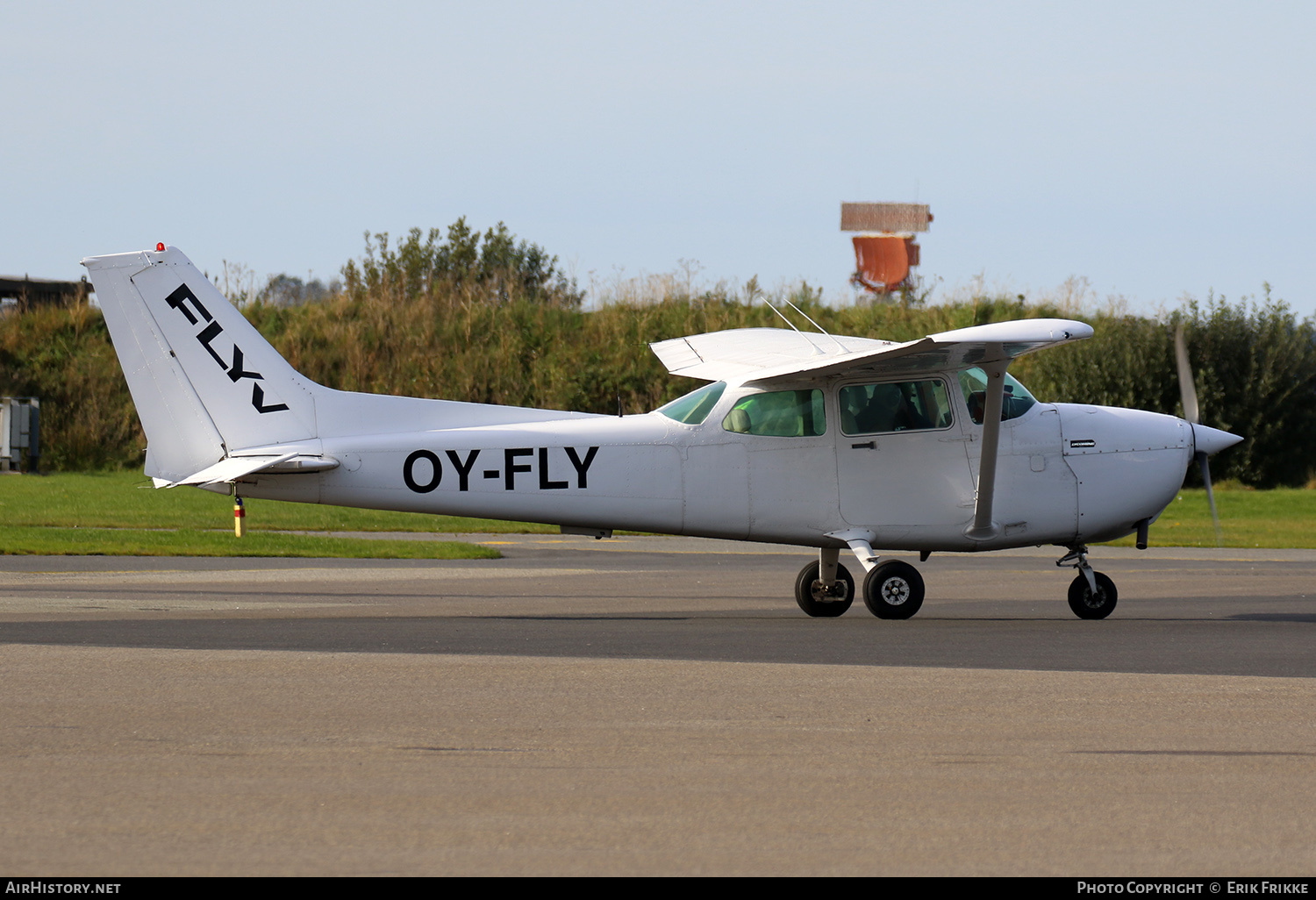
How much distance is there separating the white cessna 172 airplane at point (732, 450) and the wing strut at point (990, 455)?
0.02 meters

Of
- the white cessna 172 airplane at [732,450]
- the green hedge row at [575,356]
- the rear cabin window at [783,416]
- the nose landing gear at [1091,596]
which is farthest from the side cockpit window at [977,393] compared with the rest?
the green hedge row at [575,356]

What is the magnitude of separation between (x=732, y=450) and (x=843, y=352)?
4.43ft

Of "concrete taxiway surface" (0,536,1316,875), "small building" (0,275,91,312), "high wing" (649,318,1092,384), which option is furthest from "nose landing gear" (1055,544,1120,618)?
"small building" (0,275,91,312)

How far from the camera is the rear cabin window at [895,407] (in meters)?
13.1

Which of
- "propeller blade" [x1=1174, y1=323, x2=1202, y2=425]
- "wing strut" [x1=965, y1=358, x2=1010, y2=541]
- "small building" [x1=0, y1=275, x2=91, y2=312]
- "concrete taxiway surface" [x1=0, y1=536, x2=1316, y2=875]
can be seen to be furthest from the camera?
"small building" [x1=0, y1=275, x2=91, y2=312]

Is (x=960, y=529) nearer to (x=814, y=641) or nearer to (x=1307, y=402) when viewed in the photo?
(x=814, y=641)

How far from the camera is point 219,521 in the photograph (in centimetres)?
2689

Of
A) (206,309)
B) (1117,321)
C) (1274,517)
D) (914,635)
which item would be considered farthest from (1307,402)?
(206,309)

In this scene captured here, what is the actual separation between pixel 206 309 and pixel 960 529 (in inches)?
277

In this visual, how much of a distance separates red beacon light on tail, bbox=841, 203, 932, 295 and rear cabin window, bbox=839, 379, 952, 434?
39847 mm

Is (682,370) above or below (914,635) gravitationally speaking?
above

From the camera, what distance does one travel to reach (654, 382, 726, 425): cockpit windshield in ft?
43.3

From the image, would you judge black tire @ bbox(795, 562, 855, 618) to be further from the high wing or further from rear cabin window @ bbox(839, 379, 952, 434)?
the high wing

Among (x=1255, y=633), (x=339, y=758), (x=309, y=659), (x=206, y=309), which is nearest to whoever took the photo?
(x=339, y=758)
